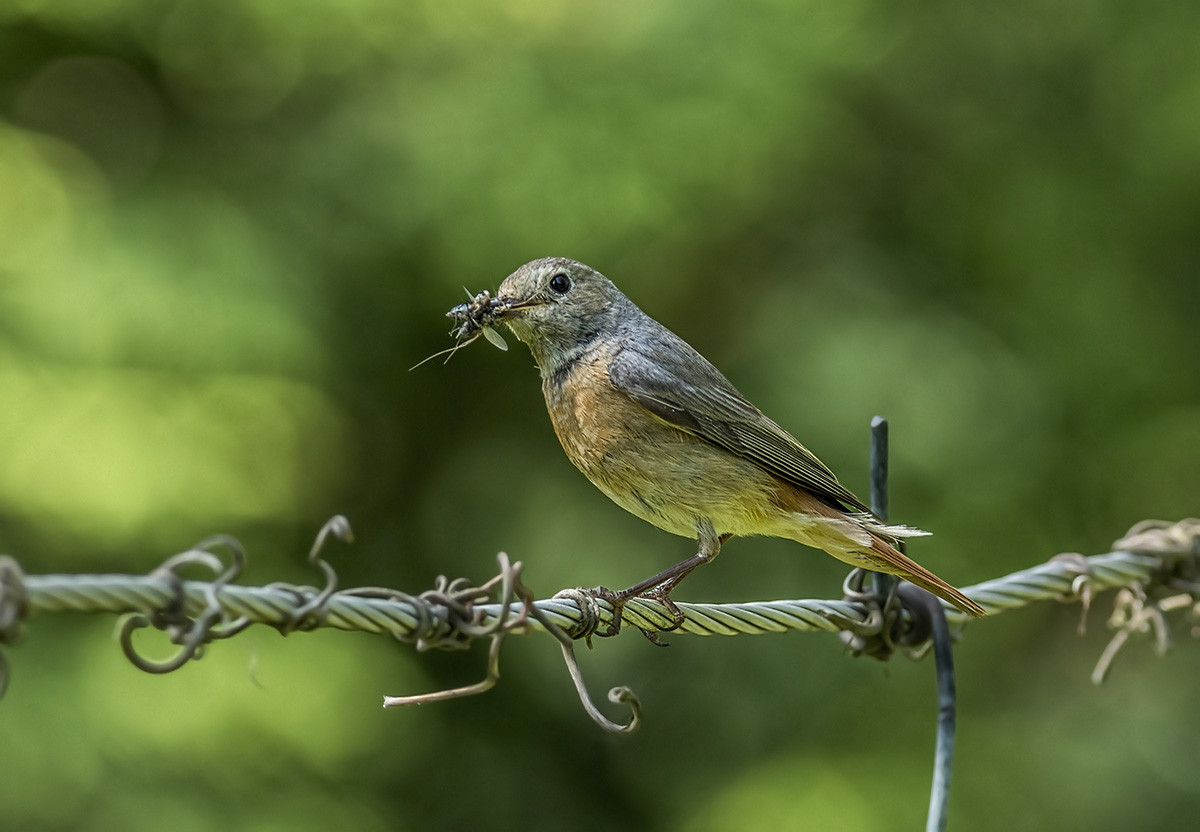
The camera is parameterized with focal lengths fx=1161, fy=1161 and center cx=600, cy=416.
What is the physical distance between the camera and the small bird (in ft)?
10.6

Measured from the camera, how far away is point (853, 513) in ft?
10.8

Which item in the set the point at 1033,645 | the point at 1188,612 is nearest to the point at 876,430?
the point at 1188,612

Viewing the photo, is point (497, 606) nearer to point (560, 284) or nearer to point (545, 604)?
point (545, 604)

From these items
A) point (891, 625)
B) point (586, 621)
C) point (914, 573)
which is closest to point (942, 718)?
point (891, 625)

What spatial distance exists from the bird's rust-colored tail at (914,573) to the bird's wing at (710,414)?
27 centimetres

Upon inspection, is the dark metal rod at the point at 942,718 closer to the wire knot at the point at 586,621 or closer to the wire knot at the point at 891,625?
the wire knot at the point at 891,625

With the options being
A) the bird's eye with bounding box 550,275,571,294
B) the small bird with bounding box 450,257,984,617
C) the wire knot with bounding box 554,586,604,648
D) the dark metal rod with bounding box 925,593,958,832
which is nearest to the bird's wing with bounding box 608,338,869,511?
the small bird with bounding box 450,257,984,617

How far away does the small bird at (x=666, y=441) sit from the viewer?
3.23 m

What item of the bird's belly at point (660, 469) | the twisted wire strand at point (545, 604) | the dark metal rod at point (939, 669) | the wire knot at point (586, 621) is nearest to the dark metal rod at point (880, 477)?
the dark metal rod at point (939, 669)

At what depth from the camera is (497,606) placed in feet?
6.65

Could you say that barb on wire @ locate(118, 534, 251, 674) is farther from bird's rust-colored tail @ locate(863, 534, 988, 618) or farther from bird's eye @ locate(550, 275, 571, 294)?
bird's eye @ locate(550, 275, 571, 294)

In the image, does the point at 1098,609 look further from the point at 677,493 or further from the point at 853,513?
the point at 677,493

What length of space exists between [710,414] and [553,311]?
22.6 inches

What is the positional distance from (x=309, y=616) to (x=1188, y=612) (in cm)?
294
